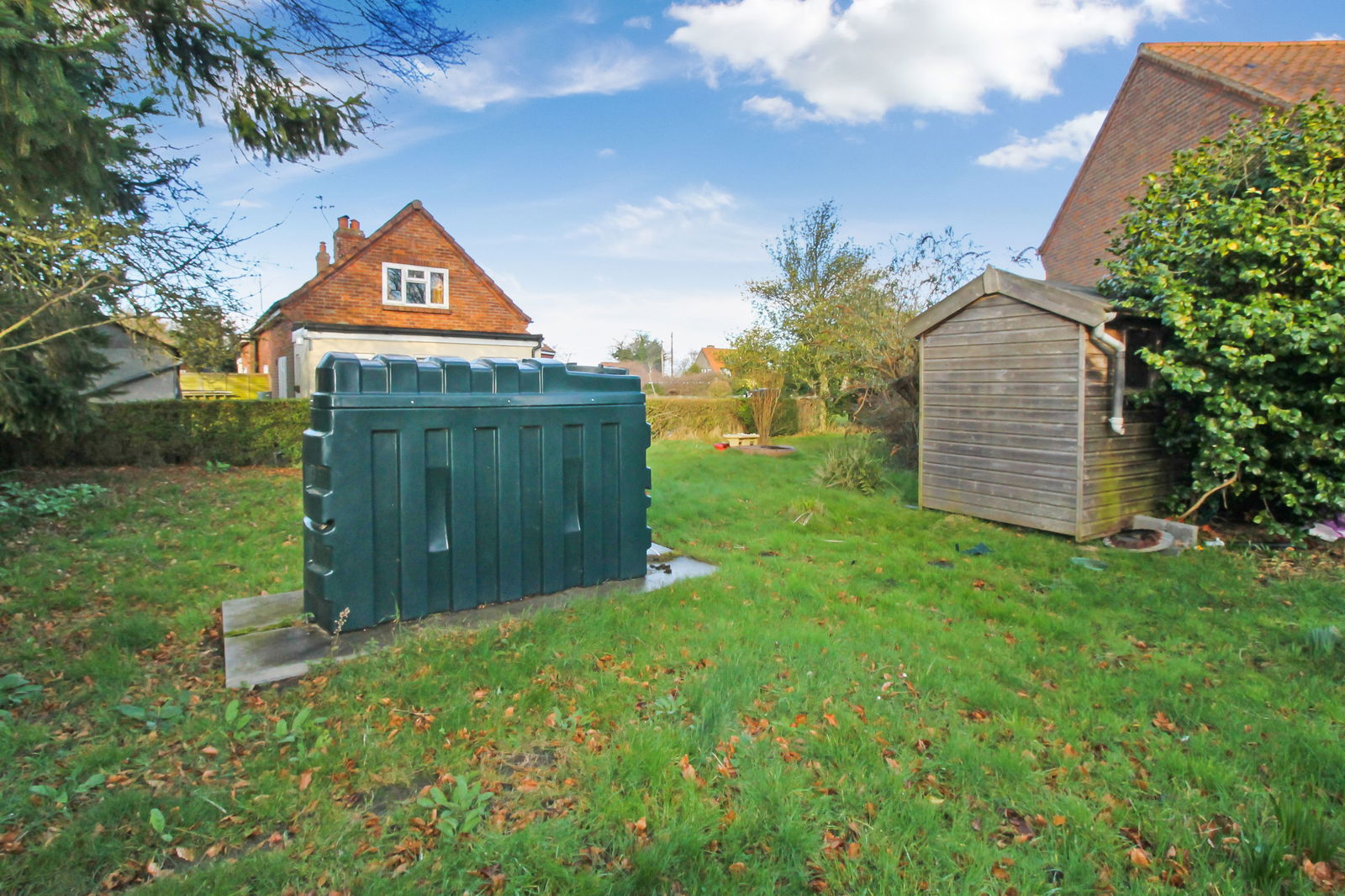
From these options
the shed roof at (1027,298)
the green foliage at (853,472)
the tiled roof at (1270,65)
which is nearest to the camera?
the shed roof at (1027,298)

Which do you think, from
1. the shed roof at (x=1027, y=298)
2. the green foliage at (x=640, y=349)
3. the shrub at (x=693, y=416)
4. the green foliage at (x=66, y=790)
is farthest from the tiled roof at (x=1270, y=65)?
the green foliage at (x=640, y=349)

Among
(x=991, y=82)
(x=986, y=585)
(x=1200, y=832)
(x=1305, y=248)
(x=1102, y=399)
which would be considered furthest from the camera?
(x=991, y=82)

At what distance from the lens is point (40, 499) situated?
741cm

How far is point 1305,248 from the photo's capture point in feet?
18.8

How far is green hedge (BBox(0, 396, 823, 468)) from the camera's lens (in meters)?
9.94

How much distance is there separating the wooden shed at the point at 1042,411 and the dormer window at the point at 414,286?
15427mm

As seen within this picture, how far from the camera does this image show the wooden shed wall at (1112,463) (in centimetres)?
667

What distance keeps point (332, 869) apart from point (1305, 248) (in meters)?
8.29

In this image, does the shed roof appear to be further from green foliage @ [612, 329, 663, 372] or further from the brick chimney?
green foliage @ [612, 329, 663, 372]

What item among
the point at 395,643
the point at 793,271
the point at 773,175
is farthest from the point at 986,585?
the point at 793,271

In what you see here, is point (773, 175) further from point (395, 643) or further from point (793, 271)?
point (395, 643)

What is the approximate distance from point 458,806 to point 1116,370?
731cm

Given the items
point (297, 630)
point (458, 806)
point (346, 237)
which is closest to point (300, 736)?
point (458, 806)

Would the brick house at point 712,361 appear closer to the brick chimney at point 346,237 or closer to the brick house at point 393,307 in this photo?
the brick house at point 393,307
